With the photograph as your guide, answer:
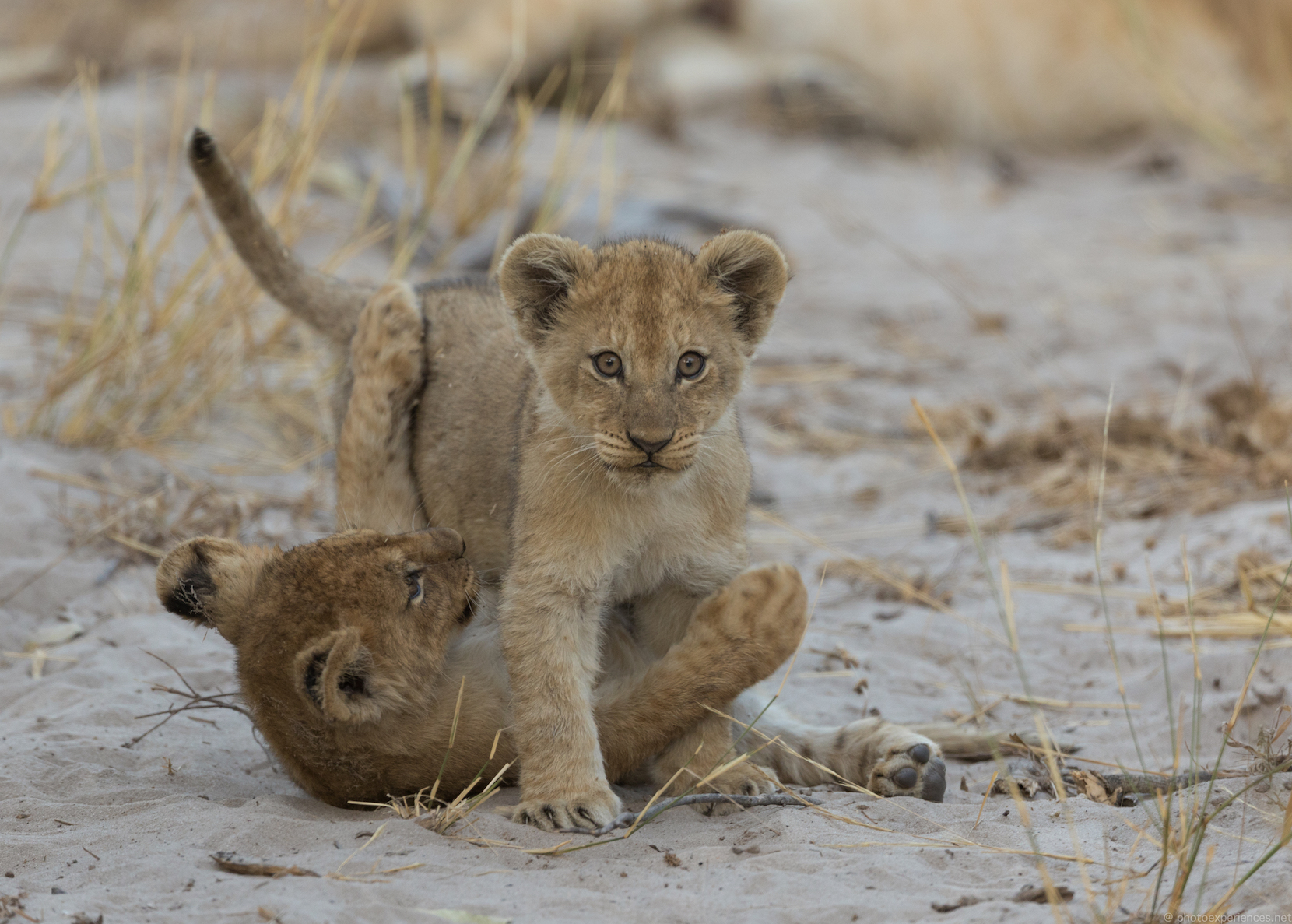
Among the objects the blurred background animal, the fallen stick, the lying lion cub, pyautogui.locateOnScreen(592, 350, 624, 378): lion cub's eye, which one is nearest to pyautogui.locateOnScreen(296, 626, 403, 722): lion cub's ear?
the lying lion cub

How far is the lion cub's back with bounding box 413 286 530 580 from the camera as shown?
4.33 metres

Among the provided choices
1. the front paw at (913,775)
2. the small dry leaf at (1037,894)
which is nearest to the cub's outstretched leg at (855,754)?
the front paw at (913,775)

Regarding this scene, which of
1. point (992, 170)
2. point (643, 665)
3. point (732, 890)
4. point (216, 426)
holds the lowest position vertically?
point (732, 890)

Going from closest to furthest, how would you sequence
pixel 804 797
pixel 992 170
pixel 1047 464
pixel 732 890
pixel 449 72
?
pixel 732 890
pixel 804 797
pixel 1047 464
pixel 449 72
pixel 992 170

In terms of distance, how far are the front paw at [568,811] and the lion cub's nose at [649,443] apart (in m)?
0.89

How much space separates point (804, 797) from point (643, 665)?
2.11 ft

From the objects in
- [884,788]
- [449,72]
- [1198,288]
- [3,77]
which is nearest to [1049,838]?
[884,788]

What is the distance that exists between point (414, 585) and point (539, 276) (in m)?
0.97

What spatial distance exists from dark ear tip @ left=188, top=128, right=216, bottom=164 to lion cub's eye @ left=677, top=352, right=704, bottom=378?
2.02 m

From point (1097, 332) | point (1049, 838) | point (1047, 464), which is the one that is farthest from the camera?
point (1097, 332)

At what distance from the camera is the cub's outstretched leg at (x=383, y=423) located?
182 inches

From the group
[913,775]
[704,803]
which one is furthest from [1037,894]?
[704,803]

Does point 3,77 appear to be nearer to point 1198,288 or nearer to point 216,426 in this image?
point 216,426

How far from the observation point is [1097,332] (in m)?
8.51
